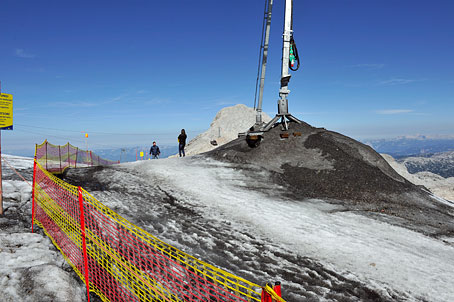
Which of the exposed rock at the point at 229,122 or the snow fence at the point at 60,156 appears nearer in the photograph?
the snow fence at the point at 60,156

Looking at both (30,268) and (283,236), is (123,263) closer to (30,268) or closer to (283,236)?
(30,268)

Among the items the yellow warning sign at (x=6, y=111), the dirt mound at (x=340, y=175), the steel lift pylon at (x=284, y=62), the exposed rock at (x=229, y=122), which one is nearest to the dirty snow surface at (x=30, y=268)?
the yellow warning sign at (x=6, y=111)

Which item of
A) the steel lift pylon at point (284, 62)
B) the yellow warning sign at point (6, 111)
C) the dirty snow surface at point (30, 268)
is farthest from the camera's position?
the steel lift pylon at point (284, 62)

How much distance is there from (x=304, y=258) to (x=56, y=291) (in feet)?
Result: 17.7

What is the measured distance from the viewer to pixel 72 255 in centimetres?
614

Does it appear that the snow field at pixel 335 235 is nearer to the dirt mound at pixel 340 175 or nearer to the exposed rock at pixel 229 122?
the dirt mound at pixel 340 175

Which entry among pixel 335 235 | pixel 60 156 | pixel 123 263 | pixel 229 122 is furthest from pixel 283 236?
pixel 229 122

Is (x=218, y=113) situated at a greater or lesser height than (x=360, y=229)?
greater

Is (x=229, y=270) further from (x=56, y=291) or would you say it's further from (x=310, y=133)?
→ (x=310, y=133)

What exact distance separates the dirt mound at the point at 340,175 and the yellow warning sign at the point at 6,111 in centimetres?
987

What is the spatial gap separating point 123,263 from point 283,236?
14.9ft

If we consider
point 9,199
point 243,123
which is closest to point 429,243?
point 9,199

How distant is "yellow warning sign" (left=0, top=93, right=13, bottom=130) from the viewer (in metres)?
7.80

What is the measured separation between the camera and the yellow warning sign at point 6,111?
25.6 ft
